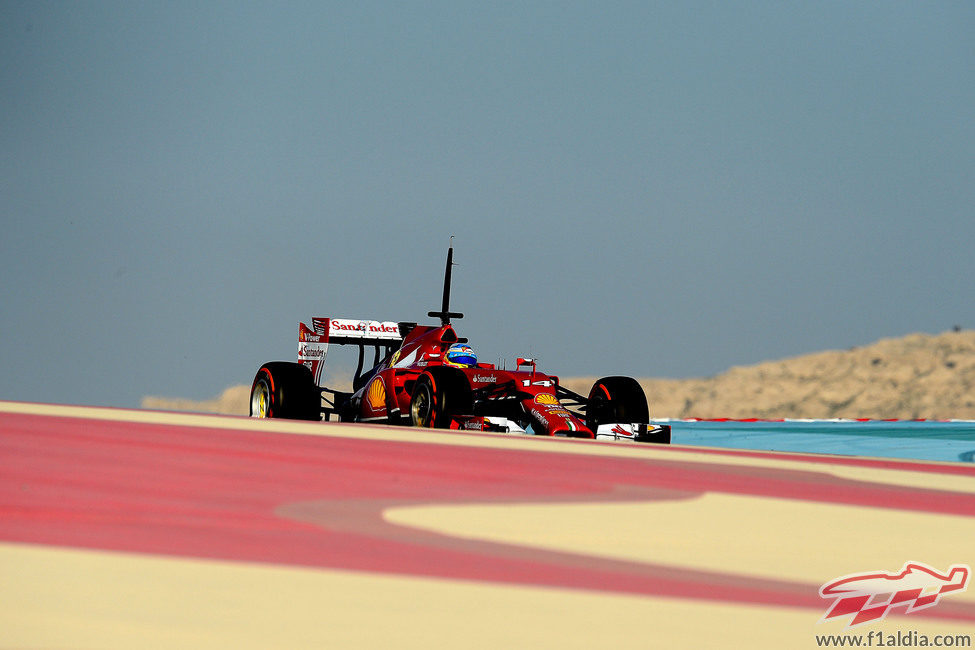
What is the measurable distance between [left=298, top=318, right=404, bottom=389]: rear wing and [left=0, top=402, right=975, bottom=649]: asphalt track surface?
7913mm

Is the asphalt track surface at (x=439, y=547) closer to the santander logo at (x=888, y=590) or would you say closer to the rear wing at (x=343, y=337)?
the santander logo at (x=888, y=590)

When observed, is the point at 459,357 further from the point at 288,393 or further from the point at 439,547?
the point at 439,547

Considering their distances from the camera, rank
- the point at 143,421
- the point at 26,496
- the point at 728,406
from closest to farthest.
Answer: the point at 26,496, the point at 143,421, the point at 728,406

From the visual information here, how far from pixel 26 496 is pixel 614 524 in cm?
234

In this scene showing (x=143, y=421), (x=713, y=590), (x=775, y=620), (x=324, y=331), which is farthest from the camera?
(x=324, y=331)

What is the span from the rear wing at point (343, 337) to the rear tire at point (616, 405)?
346 centimetres

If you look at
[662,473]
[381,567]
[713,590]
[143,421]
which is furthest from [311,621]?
[143,421]

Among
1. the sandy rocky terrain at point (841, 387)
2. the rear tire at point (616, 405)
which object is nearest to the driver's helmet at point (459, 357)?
the rear tire at point (616, 405)

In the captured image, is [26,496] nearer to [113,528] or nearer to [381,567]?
[113,528]

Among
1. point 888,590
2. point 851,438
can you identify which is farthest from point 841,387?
point 888,590

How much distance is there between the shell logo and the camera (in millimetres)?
13367

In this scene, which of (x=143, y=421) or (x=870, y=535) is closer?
(x=870, y=535)

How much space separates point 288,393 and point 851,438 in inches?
304

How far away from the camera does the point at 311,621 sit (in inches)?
112
